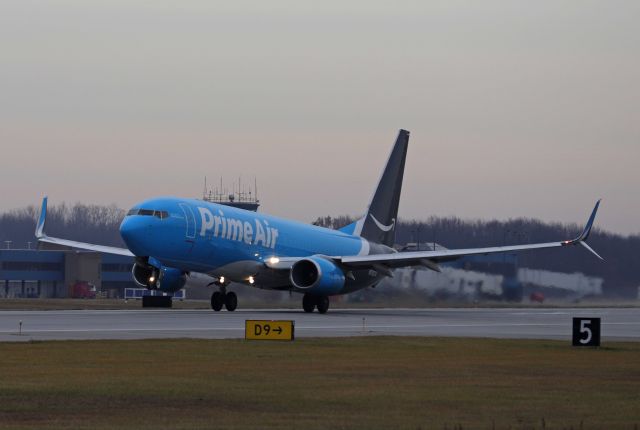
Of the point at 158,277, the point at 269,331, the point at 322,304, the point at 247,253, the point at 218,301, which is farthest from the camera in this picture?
the point at 218,301

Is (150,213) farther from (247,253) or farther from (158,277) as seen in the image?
(247,253)

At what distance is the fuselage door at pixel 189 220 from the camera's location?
53.0 metres

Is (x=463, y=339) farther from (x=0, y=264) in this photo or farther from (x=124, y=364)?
(x=0, y=264)

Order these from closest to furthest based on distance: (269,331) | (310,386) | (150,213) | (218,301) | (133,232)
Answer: (310,386) < (269,331) < (133,232) < (150,213) < (218,301)

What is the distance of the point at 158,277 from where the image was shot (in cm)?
5541

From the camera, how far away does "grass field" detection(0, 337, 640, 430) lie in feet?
56.9

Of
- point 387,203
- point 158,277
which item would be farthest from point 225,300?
point 387,203

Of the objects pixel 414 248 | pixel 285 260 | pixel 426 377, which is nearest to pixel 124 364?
pixel 426 377

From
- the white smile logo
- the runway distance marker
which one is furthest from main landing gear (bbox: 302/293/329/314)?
the runway distance marker

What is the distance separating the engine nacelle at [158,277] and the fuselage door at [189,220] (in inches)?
110

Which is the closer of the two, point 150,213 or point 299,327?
point 299,327

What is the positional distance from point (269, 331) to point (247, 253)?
22.6m

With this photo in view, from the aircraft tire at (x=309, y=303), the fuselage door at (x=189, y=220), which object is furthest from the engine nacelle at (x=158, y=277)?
the aircraft tire at (x=309, y=303)

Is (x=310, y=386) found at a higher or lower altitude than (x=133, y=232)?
lower
